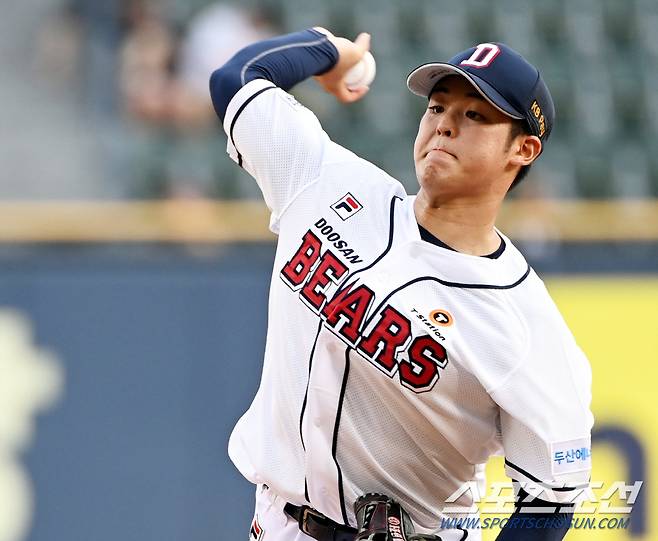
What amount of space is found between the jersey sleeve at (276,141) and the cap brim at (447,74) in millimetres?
318

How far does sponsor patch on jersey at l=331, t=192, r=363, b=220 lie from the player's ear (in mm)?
415

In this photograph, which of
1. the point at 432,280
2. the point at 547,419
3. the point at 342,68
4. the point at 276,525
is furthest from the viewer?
the point at 342,68

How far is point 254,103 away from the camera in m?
3.24

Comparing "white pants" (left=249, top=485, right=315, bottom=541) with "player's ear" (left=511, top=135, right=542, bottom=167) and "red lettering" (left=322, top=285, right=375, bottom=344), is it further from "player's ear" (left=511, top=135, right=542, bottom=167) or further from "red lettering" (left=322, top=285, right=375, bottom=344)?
"player's ear" (left=511, top=135, right=542, bottom=167)

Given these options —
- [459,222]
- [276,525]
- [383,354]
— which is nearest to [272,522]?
[276,525]

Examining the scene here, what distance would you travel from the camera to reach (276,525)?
10.8 feet

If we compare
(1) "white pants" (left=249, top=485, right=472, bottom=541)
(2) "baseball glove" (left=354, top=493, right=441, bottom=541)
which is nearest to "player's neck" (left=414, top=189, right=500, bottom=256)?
(2) "baseball glove" (left=354, top=493, right=441, bottom=541)

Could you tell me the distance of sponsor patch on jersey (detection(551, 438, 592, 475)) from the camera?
2.95 metres

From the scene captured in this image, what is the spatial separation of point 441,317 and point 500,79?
0.60m

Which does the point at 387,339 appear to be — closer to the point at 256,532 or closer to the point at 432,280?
the point at 432,280

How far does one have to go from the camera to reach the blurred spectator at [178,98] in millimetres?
7730

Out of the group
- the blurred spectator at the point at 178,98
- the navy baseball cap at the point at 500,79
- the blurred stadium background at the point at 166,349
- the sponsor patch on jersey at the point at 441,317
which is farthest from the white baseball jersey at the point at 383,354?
the blurred spectator at the point at 178,98

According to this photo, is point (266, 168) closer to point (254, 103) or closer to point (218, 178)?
point (254, 103)

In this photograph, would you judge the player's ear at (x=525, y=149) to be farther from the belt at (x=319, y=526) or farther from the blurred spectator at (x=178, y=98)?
the blurred spectator at (x=178, y=98)
